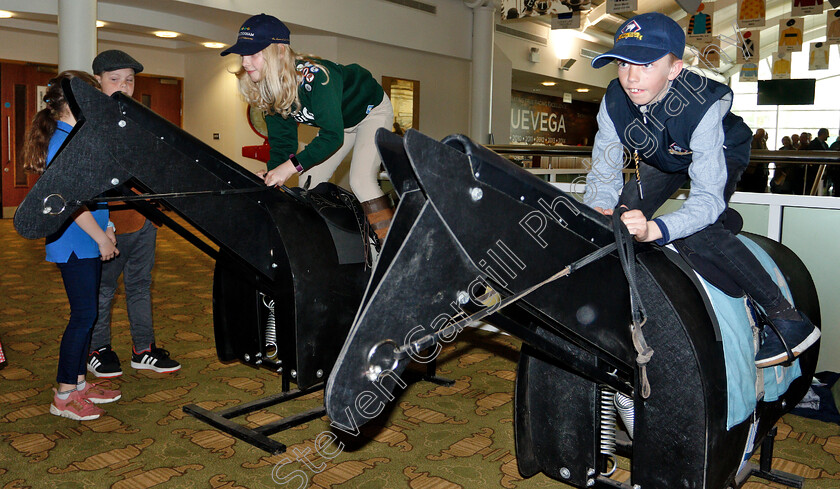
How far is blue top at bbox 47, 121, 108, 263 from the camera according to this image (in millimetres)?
2963

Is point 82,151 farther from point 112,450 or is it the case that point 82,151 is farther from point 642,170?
point 642,170

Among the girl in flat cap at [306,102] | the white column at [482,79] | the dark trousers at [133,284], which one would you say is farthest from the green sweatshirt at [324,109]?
the white column at [482,79]

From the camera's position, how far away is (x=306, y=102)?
296 centimetres

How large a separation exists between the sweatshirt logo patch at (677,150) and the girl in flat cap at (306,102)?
135 cm

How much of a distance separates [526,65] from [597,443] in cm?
1302

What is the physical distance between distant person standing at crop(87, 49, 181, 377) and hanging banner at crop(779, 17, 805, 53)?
10614 mm

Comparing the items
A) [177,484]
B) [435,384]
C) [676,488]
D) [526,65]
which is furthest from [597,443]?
[526,65]

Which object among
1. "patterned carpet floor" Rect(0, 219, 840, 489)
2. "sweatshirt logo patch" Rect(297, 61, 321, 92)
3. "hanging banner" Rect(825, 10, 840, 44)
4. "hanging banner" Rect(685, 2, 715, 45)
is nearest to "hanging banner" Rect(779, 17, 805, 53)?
"hanging banner" Rect(825, 10, 840, 44)

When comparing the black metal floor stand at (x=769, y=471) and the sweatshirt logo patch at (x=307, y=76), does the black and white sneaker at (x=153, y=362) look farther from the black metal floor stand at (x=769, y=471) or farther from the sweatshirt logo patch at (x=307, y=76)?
the black metal floor stand at (x=769, y=471)

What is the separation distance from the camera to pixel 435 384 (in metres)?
3.66

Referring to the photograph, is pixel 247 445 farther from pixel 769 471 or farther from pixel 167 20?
pixel 167 20

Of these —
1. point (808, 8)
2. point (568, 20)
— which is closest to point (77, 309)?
point (568, 20)

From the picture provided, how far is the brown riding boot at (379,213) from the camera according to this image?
301 cm

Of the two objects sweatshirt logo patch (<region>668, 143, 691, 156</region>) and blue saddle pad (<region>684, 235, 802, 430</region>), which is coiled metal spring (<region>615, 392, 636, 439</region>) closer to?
blue saddle pad (<region>684, 235, 802, 430</region>)
